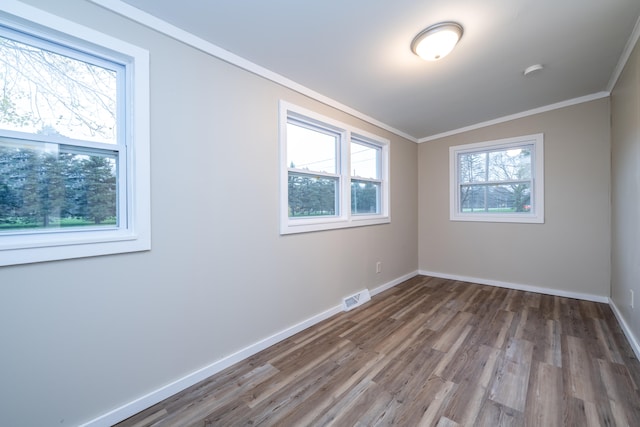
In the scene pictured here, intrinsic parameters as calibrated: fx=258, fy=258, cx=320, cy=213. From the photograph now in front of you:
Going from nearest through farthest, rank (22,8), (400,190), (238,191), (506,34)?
(22,8) → (506,34) → (238,191) → (400,190)

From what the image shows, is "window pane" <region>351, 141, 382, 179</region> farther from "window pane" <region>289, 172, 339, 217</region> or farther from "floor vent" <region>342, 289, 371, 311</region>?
"floor vent" <region>342, 289, 371, 311</region>

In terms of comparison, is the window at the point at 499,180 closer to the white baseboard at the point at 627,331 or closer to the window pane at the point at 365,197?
the white baseboard at the point at 627,331

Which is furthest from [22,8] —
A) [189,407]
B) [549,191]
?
[549,191]

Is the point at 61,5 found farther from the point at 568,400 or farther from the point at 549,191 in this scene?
the point at 549,191

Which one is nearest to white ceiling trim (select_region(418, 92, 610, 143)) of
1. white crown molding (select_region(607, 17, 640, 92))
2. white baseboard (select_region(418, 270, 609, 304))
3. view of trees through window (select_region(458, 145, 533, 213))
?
white crown molding (select_region(607, 17, 640, 92))

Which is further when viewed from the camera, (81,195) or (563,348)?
(563,348)

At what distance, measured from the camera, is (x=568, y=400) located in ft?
5.15

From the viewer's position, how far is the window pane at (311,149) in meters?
2.61

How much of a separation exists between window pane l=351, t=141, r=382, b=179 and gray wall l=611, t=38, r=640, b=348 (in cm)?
239

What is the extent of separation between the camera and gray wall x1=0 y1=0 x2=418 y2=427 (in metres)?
1.28

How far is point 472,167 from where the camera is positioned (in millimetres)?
4039

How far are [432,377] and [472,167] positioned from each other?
10.9 ft

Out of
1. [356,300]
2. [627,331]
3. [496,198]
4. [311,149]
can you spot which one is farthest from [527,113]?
[356,300]

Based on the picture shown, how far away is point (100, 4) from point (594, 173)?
4.83 metres
